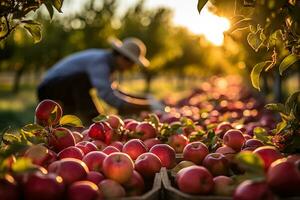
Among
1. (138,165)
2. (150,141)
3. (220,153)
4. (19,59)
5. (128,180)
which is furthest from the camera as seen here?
(19,59)

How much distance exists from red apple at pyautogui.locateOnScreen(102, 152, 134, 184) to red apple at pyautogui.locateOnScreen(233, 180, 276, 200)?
579 millimetres

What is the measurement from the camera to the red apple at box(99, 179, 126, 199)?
2018mm

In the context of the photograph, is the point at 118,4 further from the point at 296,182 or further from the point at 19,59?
the point at 296,182

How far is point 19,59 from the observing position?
94.9 feet

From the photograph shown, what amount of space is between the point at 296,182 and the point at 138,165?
858 millimetres

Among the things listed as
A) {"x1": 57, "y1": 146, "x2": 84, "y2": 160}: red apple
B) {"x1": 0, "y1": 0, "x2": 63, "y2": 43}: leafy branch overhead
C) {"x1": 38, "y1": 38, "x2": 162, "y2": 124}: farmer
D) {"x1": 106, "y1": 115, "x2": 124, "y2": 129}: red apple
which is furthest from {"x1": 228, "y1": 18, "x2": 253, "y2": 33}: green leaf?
Answer: {"x1": 38, "y1": 38, "x2": 162, "y2": 124}: farmer

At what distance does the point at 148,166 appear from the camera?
2395mm

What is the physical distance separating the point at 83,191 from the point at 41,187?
0.17 meters

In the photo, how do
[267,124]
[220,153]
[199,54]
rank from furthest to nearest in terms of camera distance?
[199,54]
[267,124]
[220,153]

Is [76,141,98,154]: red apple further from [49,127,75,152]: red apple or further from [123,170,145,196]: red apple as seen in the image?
[123,170,145,196]: red apple

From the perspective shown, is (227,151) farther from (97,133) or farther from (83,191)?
(83,191)

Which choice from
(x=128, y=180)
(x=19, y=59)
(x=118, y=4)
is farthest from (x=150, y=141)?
(x=19, y=59)

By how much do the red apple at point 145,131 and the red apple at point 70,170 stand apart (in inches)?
42.7

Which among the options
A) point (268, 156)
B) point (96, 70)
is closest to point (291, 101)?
point (268, 156)
